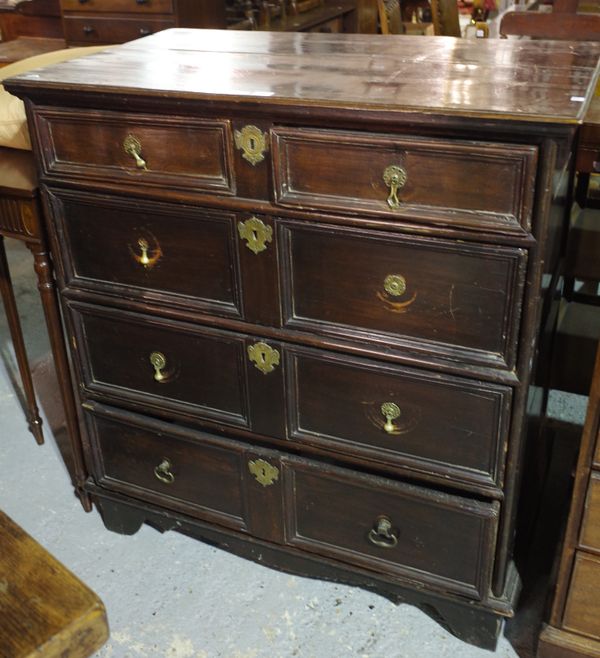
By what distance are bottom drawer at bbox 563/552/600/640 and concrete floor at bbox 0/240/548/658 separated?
0.56 ft

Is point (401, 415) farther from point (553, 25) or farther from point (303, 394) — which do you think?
point (553, 25)

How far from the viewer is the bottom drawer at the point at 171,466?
5.42 ft

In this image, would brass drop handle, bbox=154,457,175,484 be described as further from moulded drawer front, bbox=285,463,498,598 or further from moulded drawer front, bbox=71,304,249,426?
moulded drawer front, bbox=285,463,498,598

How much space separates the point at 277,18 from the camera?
13.7 ft

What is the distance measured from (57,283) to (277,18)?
9.69ft

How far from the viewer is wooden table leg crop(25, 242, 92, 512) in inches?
64.7

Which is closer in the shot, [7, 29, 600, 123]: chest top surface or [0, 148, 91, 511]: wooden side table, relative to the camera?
[7, 29, 600, 123]: chest top surface

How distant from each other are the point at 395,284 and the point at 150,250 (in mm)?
460

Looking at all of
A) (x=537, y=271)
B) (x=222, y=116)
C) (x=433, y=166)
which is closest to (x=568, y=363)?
(x=537, y=271)

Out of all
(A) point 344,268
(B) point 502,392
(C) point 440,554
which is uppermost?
(A) point 344,268

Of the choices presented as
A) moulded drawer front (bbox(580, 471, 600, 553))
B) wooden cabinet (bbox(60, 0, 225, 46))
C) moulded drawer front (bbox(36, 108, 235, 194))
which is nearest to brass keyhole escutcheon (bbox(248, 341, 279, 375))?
moulded drawer front (bbox(36, 108, 235, 194))

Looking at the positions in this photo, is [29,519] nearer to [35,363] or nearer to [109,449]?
[109,449]

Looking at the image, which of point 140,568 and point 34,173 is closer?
point 34,173

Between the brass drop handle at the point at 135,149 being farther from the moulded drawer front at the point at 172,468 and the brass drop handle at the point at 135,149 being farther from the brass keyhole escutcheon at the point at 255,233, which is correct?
the moulded drawer front at the point at 172,468
